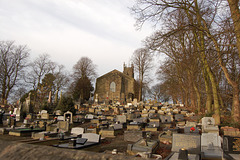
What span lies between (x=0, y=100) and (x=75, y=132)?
26457 millimetres

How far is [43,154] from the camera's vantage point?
2.13 metres

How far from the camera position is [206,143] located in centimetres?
768

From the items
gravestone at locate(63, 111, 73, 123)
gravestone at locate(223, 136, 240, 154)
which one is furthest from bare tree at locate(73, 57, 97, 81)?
gravestone at locate(223, 136, 240, 154)

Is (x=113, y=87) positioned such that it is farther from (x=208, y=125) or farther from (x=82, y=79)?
(x=208, y=125)

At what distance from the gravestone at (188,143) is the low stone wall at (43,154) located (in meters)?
5.58

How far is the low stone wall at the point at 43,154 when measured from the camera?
1.99 m

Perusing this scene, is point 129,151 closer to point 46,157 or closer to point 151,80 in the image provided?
point 46,157

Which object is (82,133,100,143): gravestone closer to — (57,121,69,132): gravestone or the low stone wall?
(57,121,69,132): gravestone

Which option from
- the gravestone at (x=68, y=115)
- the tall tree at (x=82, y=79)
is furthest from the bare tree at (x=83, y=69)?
the gravestone at (x=68, y=115)

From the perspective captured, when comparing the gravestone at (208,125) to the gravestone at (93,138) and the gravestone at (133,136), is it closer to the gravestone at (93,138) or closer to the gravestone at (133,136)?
the gravestone at (133,136)

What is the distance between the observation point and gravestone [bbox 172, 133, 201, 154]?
21.9ft

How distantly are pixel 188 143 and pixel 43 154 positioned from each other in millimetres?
6020

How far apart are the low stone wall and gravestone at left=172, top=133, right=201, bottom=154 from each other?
558cm

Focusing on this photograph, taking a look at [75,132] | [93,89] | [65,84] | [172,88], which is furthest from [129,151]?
[93,89]
